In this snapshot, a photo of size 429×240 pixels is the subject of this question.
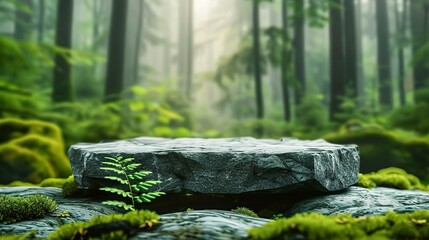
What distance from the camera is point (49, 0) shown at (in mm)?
32156

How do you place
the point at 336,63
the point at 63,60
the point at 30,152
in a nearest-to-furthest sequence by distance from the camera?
the point at 30,152, the point at 63,60, the point at 336,63

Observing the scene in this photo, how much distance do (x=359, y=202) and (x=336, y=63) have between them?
37.6ft

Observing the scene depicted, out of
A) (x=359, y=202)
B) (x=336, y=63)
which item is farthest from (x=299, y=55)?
(x=359, y=202)

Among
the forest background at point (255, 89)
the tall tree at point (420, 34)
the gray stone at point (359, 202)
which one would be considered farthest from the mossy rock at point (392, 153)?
the tall tree at point (420, 34)

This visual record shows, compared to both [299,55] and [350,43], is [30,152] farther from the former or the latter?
[299,55]

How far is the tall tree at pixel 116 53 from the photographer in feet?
43.8

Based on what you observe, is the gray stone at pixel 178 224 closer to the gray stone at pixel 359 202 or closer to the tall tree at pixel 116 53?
the gray stone at pixel 359 202

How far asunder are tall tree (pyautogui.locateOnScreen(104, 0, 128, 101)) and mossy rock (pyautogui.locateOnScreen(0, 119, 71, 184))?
413cm

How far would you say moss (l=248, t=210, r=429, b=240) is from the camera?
101 inches

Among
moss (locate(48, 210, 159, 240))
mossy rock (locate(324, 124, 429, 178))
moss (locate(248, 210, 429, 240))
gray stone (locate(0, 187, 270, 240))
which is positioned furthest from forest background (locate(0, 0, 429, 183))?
moss (locate(248, 210, 429, 240))

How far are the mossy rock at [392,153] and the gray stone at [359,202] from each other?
4.82m

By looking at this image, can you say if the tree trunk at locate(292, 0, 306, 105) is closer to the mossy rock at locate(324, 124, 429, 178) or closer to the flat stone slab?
the mossy rock at locate(324, 124, 429, 178)

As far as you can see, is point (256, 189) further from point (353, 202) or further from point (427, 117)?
point (427, 117)

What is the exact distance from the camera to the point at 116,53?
44.4 ft
